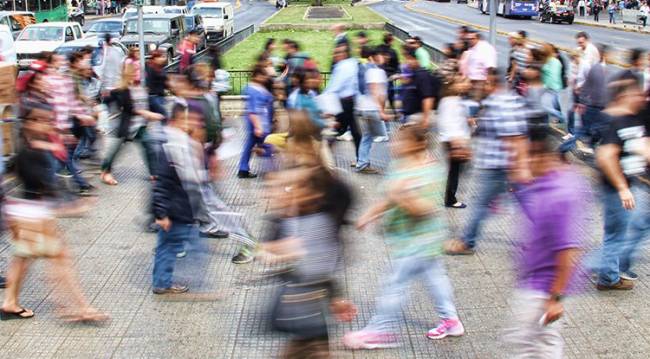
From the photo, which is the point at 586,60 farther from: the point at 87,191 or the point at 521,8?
the point at 521,8

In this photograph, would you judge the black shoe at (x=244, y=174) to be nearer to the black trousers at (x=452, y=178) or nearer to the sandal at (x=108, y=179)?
the sandal at (x=108, y=179)

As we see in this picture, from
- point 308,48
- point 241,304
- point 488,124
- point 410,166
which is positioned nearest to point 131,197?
point 241,304

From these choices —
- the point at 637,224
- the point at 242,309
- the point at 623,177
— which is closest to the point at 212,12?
the point at 242,309

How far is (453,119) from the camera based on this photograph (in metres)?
8.90

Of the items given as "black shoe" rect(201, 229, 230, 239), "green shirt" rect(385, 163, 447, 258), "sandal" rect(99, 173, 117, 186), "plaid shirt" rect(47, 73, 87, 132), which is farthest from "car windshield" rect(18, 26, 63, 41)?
"green shirt" rect(385, 163, 447, 258)

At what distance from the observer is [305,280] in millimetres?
4758

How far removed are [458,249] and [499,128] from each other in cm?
128

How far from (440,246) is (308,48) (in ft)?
90.7

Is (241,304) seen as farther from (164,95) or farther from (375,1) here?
(375,1)

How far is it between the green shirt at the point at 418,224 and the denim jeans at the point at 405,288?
0.09m

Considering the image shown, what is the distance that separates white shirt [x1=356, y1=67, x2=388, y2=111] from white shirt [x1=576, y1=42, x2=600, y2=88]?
11.7 ft

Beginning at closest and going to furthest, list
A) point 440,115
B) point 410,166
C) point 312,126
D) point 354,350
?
point 312,126 → point 410,166 → point 354,350 → point 440,115

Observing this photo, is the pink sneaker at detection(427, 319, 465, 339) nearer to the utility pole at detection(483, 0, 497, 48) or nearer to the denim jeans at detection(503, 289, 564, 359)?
the denim jeans at detection(503, 289, 564, 359)

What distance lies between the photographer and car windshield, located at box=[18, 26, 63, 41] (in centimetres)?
2552
